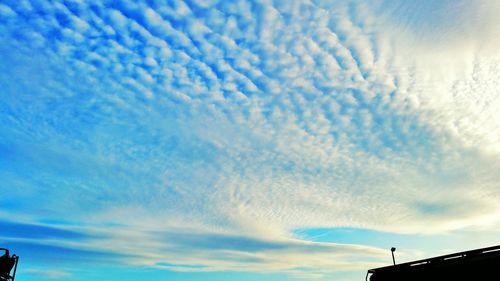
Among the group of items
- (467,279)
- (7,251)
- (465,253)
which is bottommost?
(467,279)

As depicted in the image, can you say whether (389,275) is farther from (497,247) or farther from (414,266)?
(497,247)

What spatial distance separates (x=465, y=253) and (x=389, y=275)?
458 centimetres

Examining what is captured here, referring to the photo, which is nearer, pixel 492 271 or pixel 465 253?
pixel 492 271

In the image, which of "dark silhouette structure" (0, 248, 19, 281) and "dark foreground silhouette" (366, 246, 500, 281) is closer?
"dark foreground silhouette" (366, 246, 500, 281)

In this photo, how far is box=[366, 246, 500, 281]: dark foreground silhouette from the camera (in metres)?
12.7

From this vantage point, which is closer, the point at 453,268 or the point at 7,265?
the point at 453,268

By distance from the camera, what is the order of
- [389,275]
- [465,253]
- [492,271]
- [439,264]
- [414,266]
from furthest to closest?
[389,275]
[414,266]
[439,264]
[465,253]
[492,271]

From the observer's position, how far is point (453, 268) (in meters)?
14.1

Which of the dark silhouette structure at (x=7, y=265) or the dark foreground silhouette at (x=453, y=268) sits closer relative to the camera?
the dark foreground silhouette at (x=453, y=268)

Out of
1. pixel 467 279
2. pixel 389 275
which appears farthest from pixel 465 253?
pixel 389 275

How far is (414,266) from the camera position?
16016 mm

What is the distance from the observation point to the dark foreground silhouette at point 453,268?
41.7ft

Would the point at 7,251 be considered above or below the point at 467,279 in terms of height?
above

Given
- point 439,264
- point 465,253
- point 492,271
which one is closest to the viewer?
point 492,271
